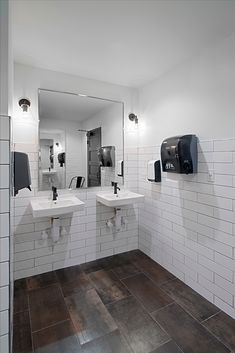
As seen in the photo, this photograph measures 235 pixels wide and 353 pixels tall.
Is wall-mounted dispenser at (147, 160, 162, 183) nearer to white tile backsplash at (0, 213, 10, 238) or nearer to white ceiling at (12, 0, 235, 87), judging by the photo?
white ceiling at (12, 0, 235, 87)

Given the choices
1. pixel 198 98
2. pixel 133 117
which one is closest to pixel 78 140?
pixel 133 117

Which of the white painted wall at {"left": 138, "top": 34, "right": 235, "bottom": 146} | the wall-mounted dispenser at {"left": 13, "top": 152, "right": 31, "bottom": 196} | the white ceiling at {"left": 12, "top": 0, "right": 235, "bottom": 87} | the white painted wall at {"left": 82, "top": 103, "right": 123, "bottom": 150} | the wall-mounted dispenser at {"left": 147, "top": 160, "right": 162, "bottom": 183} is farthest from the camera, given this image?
the white painted wall at {"left": 82, "top": 103, "right": 123, "bottom": 150}

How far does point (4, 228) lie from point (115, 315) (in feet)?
4.39

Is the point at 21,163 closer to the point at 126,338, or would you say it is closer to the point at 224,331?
the point at 126,338

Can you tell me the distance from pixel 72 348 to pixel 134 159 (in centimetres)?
221

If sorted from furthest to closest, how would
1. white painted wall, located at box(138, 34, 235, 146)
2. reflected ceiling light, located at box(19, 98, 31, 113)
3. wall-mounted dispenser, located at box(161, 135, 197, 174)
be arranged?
1. reflected ceiling light, located at box(19, 98, 31, 113)
2. wall-mounted dispenser, located at box(161, 135, 197, 174)
3. white painted wall, located at box(138, 34, 235, 146)

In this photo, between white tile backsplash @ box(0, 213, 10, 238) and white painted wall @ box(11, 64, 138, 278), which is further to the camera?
white painted wall @ box(11, 64, 138, 278)

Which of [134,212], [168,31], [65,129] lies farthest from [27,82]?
[134,212]

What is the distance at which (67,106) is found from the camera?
245 cm

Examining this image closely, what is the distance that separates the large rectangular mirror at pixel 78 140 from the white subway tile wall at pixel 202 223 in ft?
1.93

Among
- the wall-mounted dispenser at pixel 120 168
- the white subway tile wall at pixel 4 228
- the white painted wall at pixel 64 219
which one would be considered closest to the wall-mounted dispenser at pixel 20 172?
the white subway tile wall at pixel 4 228

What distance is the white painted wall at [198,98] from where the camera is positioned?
67.2 inches

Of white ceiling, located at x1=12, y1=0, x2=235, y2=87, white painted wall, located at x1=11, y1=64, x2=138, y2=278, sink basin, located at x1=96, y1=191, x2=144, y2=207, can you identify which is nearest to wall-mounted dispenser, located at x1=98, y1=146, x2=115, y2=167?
white painted wall, located at x1=11, y1=64, x2=138, y2=278

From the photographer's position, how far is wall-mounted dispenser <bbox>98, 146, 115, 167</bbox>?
2.71 m
